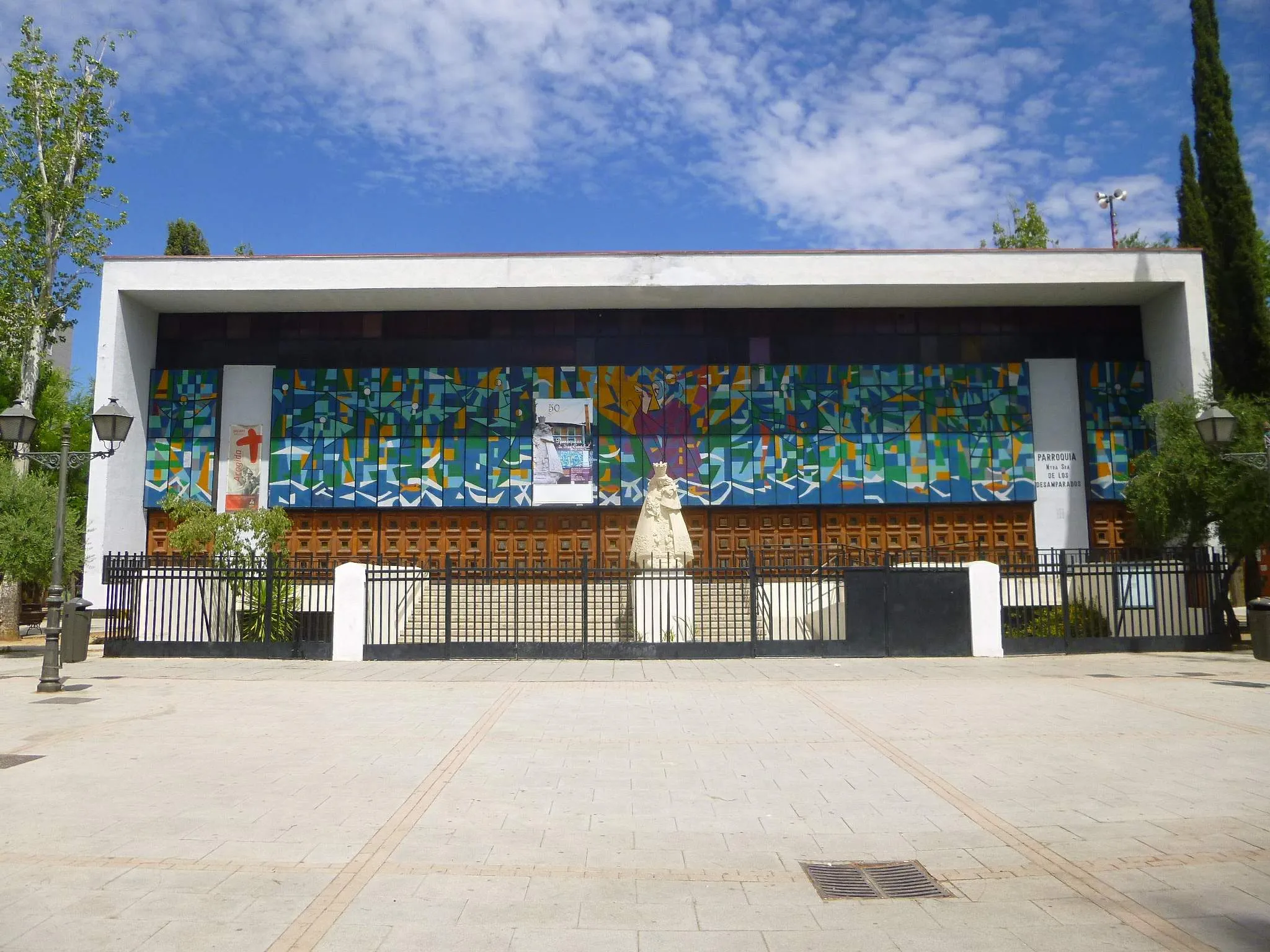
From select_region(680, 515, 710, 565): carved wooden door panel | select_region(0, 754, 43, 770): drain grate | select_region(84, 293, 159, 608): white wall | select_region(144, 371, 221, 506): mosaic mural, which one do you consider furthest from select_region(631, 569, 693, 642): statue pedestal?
select_region(84, 293, 159, 608): white wall

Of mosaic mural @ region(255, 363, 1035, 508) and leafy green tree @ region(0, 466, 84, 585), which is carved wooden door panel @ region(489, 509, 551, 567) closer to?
mosaic mural @ region(255, 363, 1035, 508)

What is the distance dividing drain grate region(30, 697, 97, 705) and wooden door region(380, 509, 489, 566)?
1525 cm

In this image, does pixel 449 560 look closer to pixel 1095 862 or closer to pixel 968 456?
pixel 1095 862

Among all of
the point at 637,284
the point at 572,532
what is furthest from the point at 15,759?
the point at 637,284

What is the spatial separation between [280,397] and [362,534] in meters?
4.86

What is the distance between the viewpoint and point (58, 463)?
1399 centimetres

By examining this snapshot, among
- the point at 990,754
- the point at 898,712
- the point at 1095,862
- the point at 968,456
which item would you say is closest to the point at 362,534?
the point at 968,456

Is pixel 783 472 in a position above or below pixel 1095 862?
above

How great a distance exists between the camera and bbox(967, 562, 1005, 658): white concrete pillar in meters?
16.6

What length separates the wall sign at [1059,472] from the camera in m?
27.0

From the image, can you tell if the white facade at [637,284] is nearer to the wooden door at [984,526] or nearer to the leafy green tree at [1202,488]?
the wooden door at [984,526]

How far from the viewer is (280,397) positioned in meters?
27.5

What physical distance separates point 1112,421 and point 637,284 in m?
14.7

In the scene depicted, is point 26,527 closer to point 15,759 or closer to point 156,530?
point 156,530
